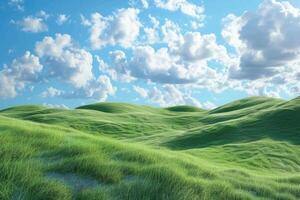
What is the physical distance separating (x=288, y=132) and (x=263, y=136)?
3.22 m

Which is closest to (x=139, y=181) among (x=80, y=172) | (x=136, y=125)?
(x=80, y=172)

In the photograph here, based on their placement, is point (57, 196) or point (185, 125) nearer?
point (57, 196)

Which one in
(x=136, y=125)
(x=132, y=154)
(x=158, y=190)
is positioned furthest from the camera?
(x=136, y=125)

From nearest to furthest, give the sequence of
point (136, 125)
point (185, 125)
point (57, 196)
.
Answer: point (57, 196) → point (136, 125) → point (185, 125)

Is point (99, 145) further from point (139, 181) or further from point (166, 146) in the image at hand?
point (166, 146)

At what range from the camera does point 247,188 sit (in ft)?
44.4

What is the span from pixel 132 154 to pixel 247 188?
134 inches

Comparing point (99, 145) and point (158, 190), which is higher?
point (99, 145)

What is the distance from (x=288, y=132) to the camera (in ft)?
172

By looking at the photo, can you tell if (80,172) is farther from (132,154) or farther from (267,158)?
(267,158)

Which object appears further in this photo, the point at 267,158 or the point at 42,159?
the point at 267,158

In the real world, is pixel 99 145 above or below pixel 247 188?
above

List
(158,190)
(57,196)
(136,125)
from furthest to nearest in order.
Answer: (136,125) < (158,190) < (57,196)

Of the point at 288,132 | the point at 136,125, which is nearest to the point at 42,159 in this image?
the point at 288,132
